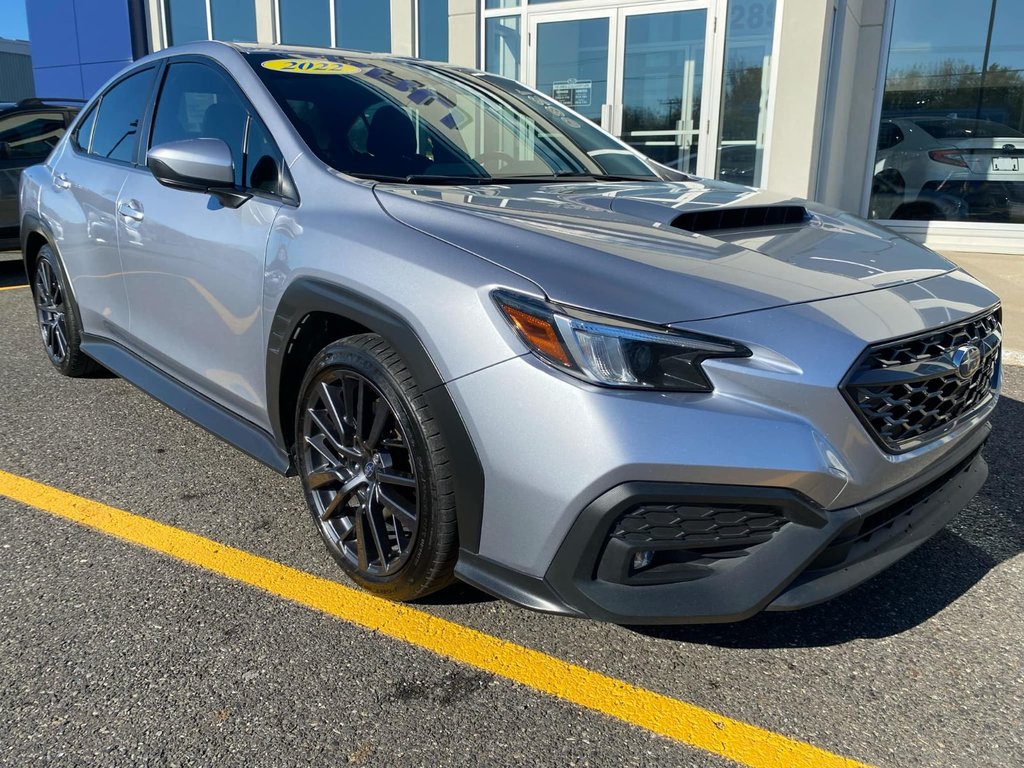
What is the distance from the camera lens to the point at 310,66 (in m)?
3.04

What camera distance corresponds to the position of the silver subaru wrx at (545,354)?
5.82ft

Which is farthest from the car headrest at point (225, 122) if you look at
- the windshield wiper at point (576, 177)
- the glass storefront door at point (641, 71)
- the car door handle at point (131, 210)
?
the glass storefront door at point (641, 71)

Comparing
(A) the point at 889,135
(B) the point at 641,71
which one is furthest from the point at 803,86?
(A) the point at 889,135

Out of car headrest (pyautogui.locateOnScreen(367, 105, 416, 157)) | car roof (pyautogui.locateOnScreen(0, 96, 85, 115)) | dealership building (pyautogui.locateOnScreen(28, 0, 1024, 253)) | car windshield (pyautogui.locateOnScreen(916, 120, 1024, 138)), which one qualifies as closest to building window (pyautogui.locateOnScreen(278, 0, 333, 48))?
dealership building (pyautogui.locateOnScreen(28, 0, 1024, 253))

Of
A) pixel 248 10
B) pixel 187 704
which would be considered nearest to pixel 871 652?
pixel 187 704

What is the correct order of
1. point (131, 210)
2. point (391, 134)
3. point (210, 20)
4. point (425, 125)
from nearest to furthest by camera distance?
point (391, 134) → point (425, 125) → point (131, 210) → point (210, 20)

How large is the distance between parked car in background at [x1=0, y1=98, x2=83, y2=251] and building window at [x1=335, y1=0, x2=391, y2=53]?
454 cm

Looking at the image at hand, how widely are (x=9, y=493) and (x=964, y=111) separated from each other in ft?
35.2

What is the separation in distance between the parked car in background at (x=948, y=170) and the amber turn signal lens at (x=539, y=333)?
9.98 m

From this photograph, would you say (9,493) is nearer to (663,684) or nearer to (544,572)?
(544,572)

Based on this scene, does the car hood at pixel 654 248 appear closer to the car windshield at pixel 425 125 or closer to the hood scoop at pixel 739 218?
the hood scoop at pixel 739 218

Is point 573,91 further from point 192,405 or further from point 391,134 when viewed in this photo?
point 192,405

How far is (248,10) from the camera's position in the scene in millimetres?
13008

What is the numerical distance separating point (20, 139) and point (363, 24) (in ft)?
17.6
